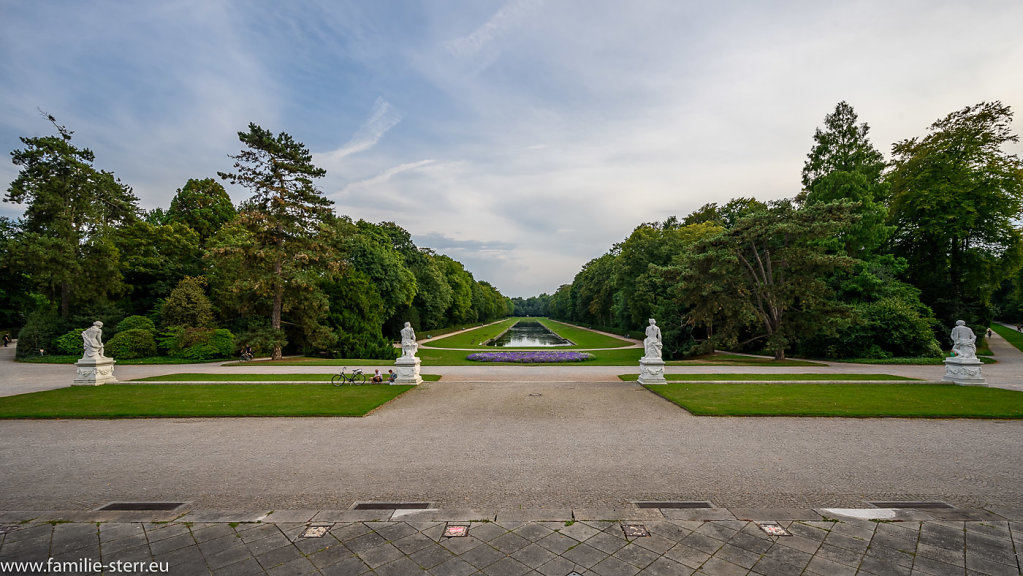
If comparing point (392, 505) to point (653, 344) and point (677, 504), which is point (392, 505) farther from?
point (653, 344)

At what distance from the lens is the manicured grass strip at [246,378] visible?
14148 mm

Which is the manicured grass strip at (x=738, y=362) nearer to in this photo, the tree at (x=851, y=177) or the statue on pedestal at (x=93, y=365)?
the tree at (x=851, y=177)

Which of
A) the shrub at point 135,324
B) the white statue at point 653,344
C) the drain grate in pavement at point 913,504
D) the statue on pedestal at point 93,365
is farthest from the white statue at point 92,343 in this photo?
the drain grate in pavement at point 913,504

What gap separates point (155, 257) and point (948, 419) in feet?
126

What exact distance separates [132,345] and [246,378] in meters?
13.2

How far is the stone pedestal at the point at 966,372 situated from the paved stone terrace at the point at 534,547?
41.8 feet

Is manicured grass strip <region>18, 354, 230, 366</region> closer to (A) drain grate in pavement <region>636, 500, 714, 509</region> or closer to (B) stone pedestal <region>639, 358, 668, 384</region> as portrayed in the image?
(B) stone pedestal <region>639, 358, 668, 384</region>

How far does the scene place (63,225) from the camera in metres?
24.6

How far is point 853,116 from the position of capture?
31.1 m

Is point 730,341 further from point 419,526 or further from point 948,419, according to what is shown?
point 419,526

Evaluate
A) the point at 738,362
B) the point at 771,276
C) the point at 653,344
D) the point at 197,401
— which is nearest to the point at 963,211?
the point at 771,276

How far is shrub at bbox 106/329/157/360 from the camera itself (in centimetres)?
2164

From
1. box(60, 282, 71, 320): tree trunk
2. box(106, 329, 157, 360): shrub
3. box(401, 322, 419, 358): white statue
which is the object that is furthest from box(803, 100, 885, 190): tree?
box(60, 282, 71, 320): tree trunk

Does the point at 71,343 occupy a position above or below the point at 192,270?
below
